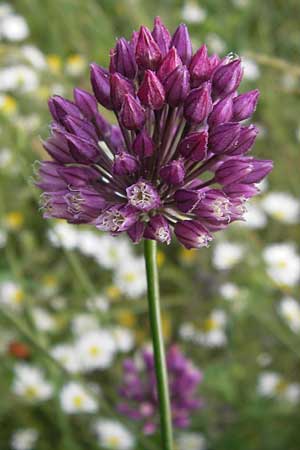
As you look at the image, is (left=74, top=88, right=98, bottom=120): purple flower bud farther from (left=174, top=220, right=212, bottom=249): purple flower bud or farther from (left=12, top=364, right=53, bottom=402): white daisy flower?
(left=12, top=364, right=53, bottom=402): white daisy flower

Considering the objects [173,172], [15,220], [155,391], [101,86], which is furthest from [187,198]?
[15,220]

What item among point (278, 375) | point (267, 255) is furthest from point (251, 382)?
point (267, 255)

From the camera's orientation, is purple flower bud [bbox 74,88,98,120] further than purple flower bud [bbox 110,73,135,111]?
Yes

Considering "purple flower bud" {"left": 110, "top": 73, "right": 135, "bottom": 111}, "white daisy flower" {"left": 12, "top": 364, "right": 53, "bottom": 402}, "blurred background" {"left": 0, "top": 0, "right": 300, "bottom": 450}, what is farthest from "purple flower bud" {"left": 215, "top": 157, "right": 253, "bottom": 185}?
"white daisy flower" {"left": 12, "top": 364, "right": 53, "bottom": 402}

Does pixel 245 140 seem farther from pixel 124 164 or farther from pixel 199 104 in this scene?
pixel 124 164

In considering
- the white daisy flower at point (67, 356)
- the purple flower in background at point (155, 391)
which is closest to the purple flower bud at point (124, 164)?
the purple flower in background at point (155, 391)

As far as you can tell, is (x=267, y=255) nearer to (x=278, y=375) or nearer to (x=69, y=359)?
→ (x=278, y=375)
